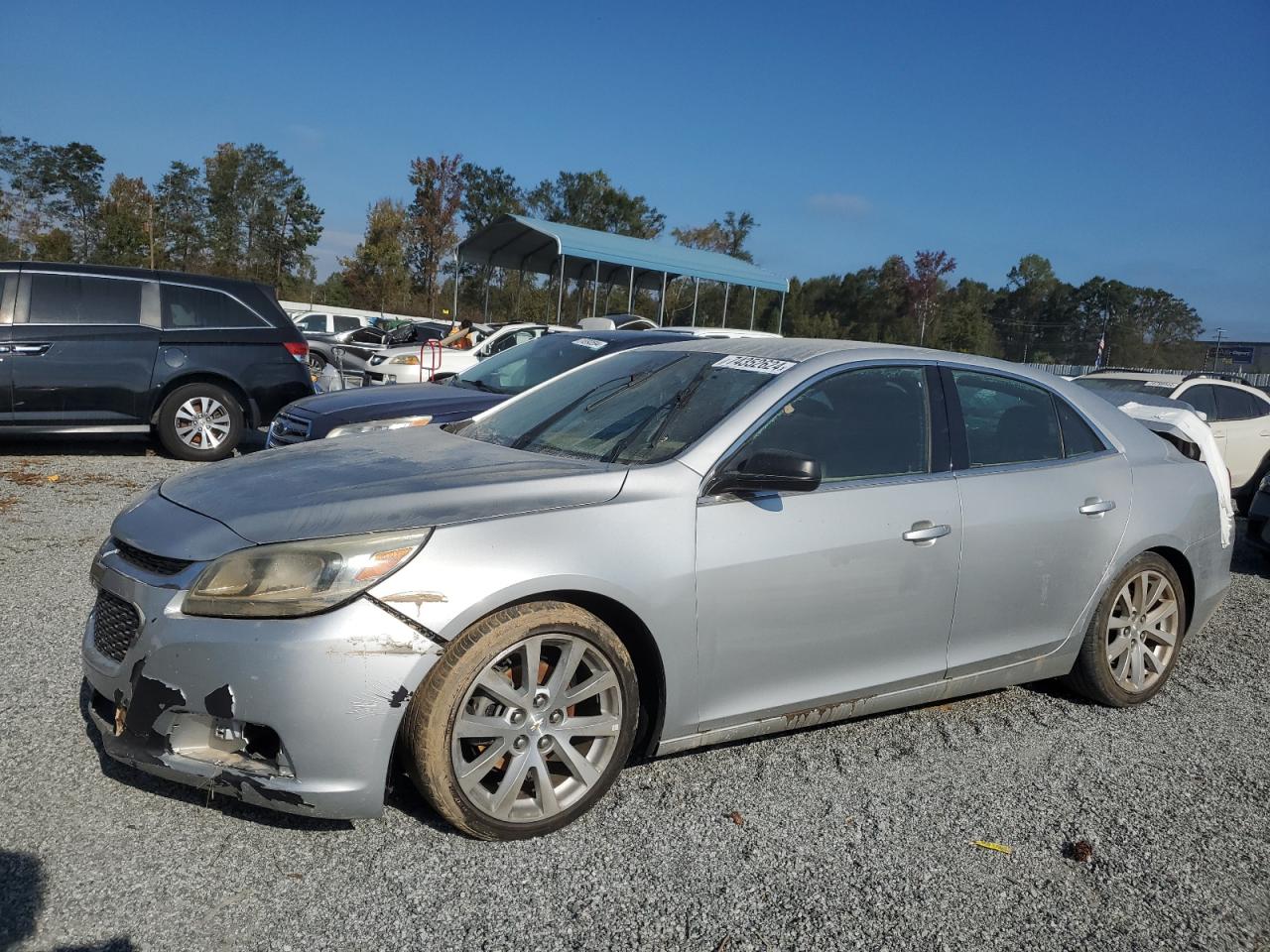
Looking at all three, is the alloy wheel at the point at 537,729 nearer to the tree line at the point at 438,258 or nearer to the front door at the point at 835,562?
the front door at the point at 835,562

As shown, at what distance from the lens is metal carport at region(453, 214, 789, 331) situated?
81.5ft

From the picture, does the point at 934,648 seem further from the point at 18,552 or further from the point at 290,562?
the point at 18,552

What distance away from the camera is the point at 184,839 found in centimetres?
287

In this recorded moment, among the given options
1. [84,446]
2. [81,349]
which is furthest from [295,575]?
[84,446]

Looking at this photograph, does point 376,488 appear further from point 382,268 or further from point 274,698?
point 382,268

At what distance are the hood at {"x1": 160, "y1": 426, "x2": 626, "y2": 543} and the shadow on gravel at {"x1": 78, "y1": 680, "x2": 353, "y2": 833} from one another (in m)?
0.83

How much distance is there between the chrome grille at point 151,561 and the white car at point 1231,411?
10.3m

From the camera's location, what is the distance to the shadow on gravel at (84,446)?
10.3m

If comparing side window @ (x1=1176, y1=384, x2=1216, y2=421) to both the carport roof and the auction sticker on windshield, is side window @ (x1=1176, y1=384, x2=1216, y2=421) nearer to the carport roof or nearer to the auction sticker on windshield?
the auction sticker on windshield

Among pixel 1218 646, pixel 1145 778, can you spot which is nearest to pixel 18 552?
pixel 1145 778

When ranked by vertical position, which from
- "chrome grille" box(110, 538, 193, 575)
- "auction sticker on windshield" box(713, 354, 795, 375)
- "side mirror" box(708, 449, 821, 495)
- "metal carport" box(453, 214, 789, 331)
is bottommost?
"chrome grille" box(110, 538, 193, 575)

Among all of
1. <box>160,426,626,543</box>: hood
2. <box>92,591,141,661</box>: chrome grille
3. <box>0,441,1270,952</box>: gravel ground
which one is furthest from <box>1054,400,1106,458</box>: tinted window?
<box>92,591,141,661</box>: chrome grille

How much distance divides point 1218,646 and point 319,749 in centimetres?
512

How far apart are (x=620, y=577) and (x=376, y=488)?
80cm
